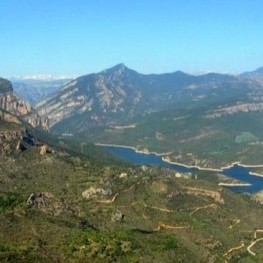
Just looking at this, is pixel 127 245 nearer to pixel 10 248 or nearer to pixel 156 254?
pixel 156 254

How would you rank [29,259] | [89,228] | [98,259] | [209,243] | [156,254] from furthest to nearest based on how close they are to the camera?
1. [209,243]
2. [89,228]
3. [156,254]
4. [98,259]
5. [29,259]

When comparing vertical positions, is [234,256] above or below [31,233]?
below

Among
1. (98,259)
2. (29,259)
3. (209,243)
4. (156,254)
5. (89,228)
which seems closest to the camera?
(29,259)

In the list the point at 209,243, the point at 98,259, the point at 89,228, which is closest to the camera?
the point at 98,259

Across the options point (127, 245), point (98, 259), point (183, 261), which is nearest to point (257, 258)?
point (183, 261)

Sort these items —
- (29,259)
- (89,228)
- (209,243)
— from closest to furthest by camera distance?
(29,259)
(89,228)
(209,243)

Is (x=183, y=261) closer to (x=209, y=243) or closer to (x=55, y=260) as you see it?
(x=209, y=243)

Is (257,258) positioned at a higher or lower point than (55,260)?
lower

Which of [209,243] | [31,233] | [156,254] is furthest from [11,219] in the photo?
[209,243]

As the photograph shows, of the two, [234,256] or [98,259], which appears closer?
[98,259]
